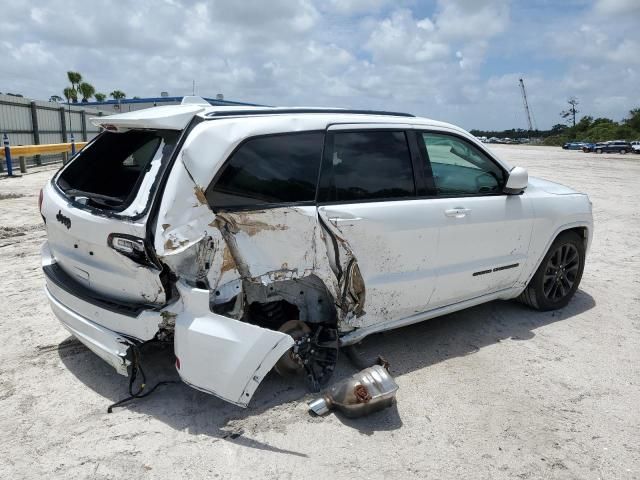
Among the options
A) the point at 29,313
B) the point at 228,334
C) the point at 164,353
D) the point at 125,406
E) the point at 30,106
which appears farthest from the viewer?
the point at 30,106

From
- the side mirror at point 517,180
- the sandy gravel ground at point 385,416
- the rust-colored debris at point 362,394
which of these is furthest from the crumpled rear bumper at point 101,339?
the side mirror at point 517,180

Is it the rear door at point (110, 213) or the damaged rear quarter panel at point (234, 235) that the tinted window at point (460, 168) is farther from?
the rear door at point (110, 213)

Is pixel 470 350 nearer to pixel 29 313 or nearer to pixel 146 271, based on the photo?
pixel 146 271

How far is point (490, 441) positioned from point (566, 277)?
2.67 metres

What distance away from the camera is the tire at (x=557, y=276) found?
4.89 metres

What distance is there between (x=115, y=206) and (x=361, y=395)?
1891 millimetres

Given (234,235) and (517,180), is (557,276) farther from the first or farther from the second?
(234,235)

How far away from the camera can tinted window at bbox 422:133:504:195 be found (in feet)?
13.2

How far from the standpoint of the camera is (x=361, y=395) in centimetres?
313

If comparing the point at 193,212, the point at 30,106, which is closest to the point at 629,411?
the point at 193,212

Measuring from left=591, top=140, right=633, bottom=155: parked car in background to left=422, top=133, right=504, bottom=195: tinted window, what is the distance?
2210 inches

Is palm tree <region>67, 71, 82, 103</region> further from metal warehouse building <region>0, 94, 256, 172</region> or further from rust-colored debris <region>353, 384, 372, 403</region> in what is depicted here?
rust-colored debris <region>353, 384, 372, 403</region>

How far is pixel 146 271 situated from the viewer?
296 centimetres

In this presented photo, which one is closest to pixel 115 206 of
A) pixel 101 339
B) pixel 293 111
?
pixel 101 339
